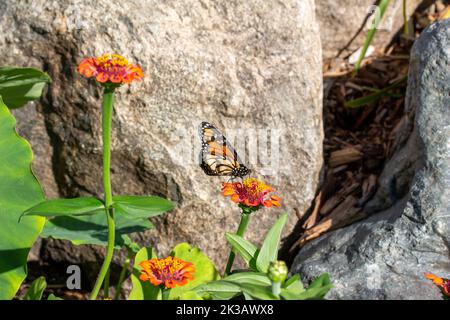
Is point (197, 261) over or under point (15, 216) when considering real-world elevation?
under

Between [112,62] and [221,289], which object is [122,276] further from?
[112,62]

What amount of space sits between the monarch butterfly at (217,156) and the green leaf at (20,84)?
726mm

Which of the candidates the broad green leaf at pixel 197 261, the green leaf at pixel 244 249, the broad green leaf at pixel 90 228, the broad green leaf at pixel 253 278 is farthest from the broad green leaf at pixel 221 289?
the broad green leaf at pixel 90 228

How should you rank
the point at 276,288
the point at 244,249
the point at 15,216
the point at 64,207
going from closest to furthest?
the point at 276,288 < the point at 64,207 < the point at 244,249 < the point at 15,216

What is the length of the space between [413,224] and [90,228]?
134 centimetres

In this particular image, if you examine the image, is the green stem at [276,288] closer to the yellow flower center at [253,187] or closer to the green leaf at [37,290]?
the yellow flower center at [253,187]

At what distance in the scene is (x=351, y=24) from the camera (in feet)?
14.0

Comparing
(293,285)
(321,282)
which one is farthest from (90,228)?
(321,282)

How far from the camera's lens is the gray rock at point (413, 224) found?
2.62 meters

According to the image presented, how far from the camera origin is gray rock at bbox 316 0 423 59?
4.21 metres
